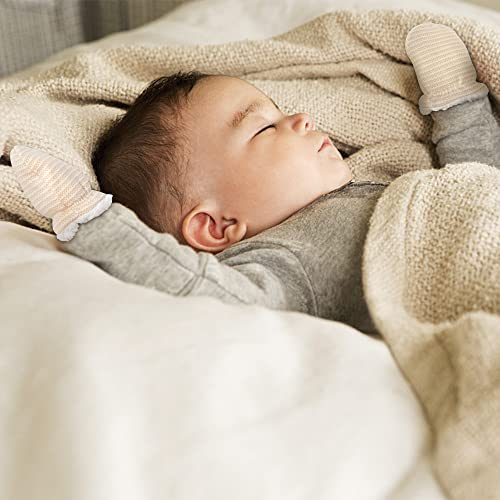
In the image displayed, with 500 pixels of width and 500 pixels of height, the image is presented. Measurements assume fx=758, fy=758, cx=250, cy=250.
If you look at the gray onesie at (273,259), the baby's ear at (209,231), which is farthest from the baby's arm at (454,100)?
the baby's ear at (209,231)

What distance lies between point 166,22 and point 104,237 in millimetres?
1024

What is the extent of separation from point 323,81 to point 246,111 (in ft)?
0.92

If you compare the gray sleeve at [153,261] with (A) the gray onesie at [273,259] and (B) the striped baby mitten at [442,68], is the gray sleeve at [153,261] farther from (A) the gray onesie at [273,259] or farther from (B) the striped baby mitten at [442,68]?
(B) the striped baby mitten at [442,68]

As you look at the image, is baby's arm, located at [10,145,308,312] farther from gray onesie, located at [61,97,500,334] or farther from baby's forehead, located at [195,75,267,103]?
baby's forehead, located at [195,75,267,103]

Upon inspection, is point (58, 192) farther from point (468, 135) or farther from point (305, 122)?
point (468, 135)

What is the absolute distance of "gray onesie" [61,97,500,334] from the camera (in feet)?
2.36

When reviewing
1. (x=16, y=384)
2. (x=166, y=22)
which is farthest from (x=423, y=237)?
(x=166, y=22)

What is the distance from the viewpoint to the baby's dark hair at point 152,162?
3.10 feet

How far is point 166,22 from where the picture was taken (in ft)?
5.36

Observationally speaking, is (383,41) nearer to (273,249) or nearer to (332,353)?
(273,249)

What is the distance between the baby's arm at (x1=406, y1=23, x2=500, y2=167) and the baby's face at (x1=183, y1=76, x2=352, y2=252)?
0.68 feet

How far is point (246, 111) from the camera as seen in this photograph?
1001mm

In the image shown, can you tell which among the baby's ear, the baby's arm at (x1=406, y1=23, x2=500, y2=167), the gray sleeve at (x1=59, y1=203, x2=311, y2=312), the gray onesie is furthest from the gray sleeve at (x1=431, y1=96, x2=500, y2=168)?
the gray sleeve at (x1=59, y1=203, x2=311, y2=312)

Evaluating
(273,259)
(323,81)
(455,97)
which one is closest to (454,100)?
(455,97)
